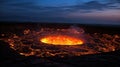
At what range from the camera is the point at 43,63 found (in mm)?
4367

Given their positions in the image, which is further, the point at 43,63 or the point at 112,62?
the point at 112,62

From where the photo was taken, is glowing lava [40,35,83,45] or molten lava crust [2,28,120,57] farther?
glowing lava [40,35,83,45]

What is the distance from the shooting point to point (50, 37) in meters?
12.7

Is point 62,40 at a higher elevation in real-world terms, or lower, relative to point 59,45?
lower

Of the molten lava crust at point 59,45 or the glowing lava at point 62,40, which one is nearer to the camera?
the molten lava crust at point 59,45

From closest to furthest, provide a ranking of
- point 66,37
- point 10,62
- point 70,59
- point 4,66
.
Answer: point 4,66 < point 10,62 < point 70,59 < point 66,37

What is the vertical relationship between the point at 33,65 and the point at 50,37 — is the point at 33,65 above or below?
above

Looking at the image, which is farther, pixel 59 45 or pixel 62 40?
pixel 62 40

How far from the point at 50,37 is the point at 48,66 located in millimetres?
8617

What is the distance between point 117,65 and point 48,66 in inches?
66.3

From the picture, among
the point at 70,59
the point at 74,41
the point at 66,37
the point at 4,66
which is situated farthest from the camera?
the point at 66,37

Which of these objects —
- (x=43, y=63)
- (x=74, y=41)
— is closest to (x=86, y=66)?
(x=43, y=63)

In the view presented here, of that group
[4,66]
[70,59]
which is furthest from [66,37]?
[4,66]

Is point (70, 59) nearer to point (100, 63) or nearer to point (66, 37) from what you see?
point (100, 63)
